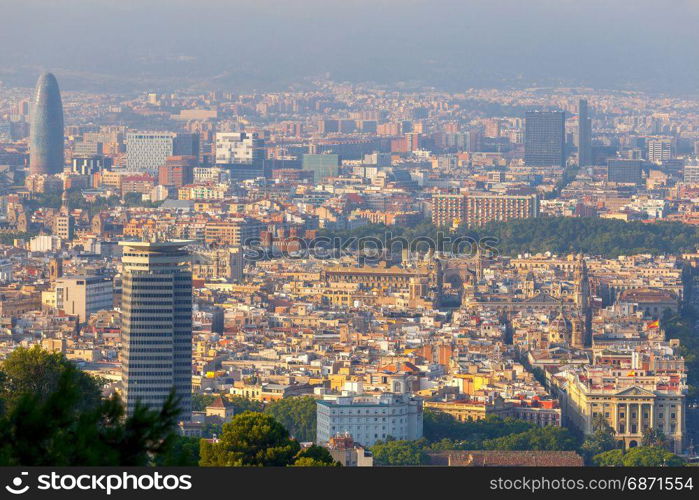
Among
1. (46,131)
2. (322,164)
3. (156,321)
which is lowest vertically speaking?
(156,321)

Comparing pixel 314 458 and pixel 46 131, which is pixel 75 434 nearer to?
pixel 314 458

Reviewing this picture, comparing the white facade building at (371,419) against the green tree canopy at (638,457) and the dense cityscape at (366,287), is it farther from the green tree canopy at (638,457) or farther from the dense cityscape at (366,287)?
the green tree canopy at (638,457)

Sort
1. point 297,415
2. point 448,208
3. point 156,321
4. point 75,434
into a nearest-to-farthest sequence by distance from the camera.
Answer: point 75,434 → point 297,415 → point 156,321 → point 448,208

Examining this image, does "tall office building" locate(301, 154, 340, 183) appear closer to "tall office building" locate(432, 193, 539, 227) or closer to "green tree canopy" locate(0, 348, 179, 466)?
"tall office building" locate(432, 193, 539, 227)

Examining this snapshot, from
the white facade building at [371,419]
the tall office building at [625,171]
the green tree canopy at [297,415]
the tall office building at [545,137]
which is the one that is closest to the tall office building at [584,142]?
the tall office building at [545,137]

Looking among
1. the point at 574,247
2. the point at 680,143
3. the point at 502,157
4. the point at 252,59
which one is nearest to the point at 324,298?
the point at 574,247

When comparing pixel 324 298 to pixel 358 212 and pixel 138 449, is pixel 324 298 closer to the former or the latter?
pixel 358 212

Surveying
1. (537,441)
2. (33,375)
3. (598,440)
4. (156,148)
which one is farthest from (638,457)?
(156,148)
